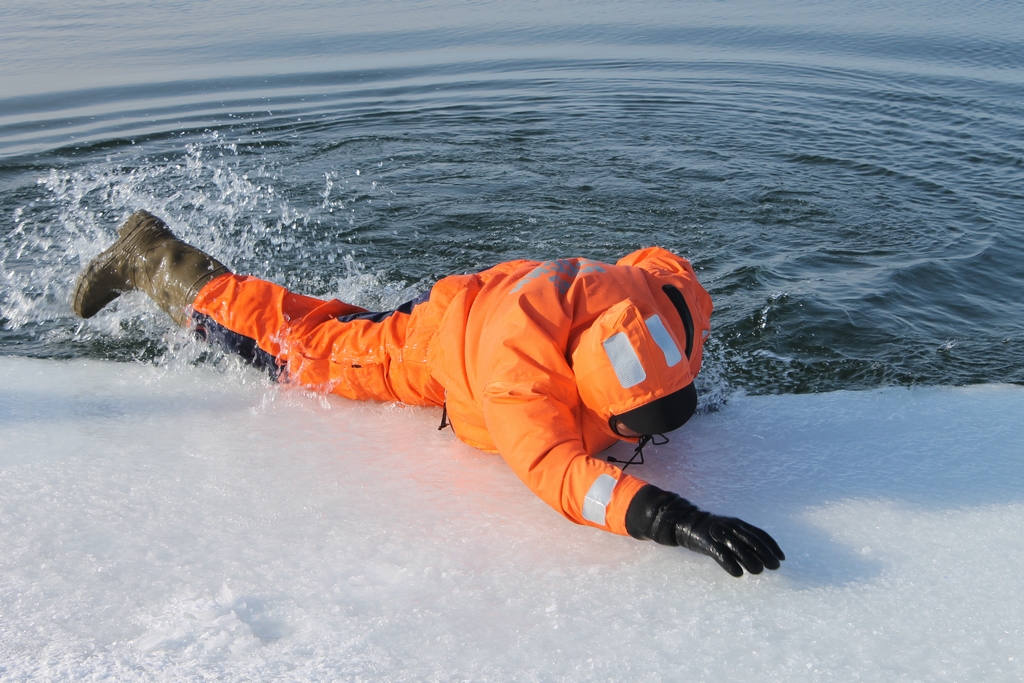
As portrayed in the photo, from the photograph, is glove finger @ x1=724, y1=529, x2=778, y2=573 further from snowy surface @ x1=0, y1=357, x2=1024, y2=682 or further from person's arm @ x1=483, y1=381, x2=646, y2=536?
person's arm @ x1=483, y1=381, x2=646, y2=536

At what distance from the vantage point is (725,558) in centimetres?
217

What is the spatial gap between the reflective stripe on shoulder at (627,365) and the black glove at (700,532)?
307mm

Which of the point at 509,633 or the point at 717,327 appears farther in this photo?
the point at 717,327

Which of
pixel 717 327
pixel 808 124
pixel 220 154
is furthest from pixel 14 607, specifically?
pixel 808 124

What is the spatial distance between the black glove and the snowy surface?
17 cm

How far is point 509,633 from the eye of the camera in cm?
221

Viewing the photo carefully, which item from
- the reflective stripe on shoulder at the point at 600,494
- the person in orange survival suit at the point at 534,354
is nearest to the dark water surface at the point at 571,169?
the person in orange survival suit at the point at 534,354

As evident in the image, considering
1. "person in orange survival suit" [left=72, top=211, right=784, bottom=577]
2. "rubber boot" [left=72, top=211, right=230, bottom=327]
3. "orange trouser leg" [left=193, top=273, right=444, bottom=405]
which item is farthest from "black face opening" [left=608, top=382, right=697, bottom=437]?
"rubber boot" [left=72, top=211, right=230, bottom=327]

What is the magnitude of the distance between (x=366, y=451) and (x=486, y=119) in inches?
197

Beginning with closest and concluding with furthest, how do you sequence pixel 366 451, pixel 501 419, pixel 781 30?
pixel 501 419 → pixel 366 451 → pixel 781 30

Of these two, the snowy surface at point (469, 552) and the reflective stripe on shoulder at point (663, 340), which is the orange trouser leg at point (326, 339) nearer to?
the snowy surface at point (469, 552)

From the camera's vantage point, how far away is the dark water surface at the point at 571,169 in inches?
165

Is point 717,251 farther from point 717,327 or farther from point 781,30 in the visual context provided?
point 781,30

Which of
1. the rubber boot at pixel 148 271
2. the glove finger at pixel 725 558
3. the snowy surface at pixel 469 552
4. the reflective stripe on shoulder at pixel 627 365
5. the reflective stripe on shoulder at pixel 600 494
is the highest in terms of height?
the reflective stripe on shoulder at pixel 627 365
